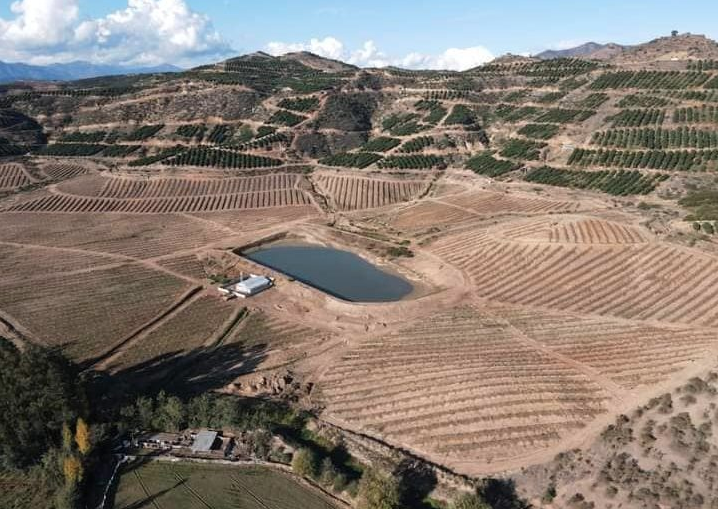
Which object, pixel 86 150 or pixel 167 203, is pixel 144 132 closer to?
pixel 86 150

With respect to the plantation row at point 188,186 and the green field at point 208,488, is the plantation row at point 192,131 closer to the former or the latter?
the plantation row at point 188,186

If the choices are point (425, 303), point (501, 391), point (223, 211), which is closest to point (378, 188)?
point (223, 211)

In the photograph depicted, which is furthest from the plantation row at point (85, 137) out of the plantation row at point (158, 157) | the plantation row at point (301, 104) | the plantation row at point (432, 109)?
the plantation row at point (432, 109)

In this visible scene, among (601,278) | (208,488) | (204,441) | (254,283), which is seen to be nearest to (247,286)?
(254,283)

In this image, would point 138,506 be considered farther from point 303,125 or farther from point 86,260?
point 303,125

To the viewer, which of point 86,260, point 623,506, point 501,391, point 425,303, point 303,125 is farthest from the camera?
point 303,125

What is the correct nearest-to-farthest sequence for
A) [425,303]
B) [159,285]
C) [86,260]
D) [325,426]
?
1. [325,426]
2. [425,303]
3. [159,285]
4. [86,260]

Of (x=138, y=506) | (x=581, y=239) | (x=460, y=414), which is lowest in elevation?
(x=138, y=506)
